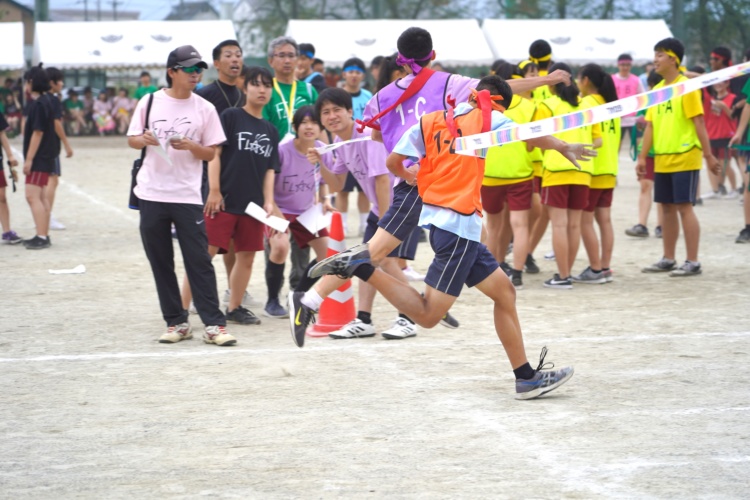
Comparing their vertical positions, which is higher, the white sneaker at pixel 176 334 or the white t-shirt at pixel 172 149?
the white t-shirt at pixel 172 149

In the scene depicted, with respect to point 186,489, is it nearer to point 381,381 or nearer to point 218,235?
point 381,381

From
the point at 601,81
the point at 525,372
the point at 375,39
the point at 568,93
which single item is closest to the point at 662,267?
the point at 601,81

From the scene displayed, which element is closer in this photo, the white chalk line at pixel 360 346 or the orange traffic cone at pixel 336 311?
the white chalk line at pixel 360 346

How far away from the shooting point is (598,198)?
10.2 m

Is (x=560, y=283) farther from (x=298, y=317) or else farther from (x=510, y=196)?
(x=298, y=317)

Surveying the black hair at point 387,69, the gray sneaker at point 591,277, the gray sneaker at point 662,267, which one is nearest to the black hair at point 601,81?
the gray sneaker at point 591,277

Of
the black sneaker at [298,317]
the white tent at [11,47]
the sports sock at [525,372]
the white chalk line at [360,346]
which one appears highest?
the white tent at [11,47]

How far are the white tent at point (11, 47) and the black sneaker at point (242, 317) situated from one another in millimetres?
23467

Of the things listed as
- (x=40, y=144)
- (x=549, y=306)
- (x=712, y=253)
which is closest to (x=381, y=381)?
(x=549, y=306)

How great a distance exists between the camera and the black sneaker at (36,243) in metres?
12.7

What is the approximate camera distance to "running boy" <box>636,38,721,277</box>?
9805mm

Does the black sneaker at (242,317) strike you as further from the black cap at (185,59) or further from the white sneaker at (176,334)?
the black cap at (185,59)

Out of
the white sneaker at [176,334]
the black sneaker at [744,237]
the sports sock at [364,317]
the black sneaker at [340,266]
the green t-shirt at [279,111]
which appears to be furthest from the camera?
the black sneaker at [744,237]

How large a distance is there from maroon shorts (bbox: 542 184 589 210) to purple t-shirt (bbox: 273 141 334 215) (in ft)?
7.58
